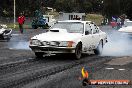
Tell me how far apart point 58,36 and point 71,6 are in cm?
8511

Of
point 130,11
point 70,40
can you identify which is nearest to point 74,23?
point 70,40

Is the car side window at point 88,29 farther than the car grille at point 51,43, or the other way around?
the car side window at point 88,29

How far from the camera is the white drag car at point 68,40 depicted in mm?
14781

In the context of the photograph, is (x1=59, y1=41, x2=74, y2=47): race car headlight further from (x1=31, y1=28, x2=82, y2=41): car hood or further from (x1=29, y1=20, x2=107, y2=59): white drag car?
(x1=31, y1=28, x2=82, y2=41): car hood

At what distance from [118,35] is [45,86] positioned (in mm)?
19293

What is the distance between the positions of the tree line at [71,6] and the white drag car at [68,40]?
6006cm

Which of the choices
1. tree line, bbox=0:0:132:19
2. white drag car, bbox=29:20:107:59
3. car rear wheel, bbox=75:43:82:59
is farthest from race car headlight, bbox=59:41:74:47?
tree line, bbox=0:0:132:19

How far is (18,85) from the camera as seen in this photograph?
9.06 m

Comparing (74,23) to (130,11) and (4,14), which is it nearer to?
(4,14)

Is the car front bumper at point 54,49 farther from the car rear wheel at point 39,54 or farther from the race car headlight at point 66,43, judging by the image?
the car rear wheel at point 39,54

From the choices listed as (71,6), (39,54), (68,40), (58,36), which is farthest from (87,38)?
(71,6)

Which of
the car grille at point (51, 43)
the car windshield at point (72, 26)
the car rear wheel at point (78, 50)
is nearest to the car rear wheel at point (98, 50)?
the car windshield at point (72, 26)

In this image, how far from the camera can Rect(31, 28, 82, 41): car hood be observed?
49.0ft

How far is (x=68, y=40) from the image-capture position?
48.3 feet
